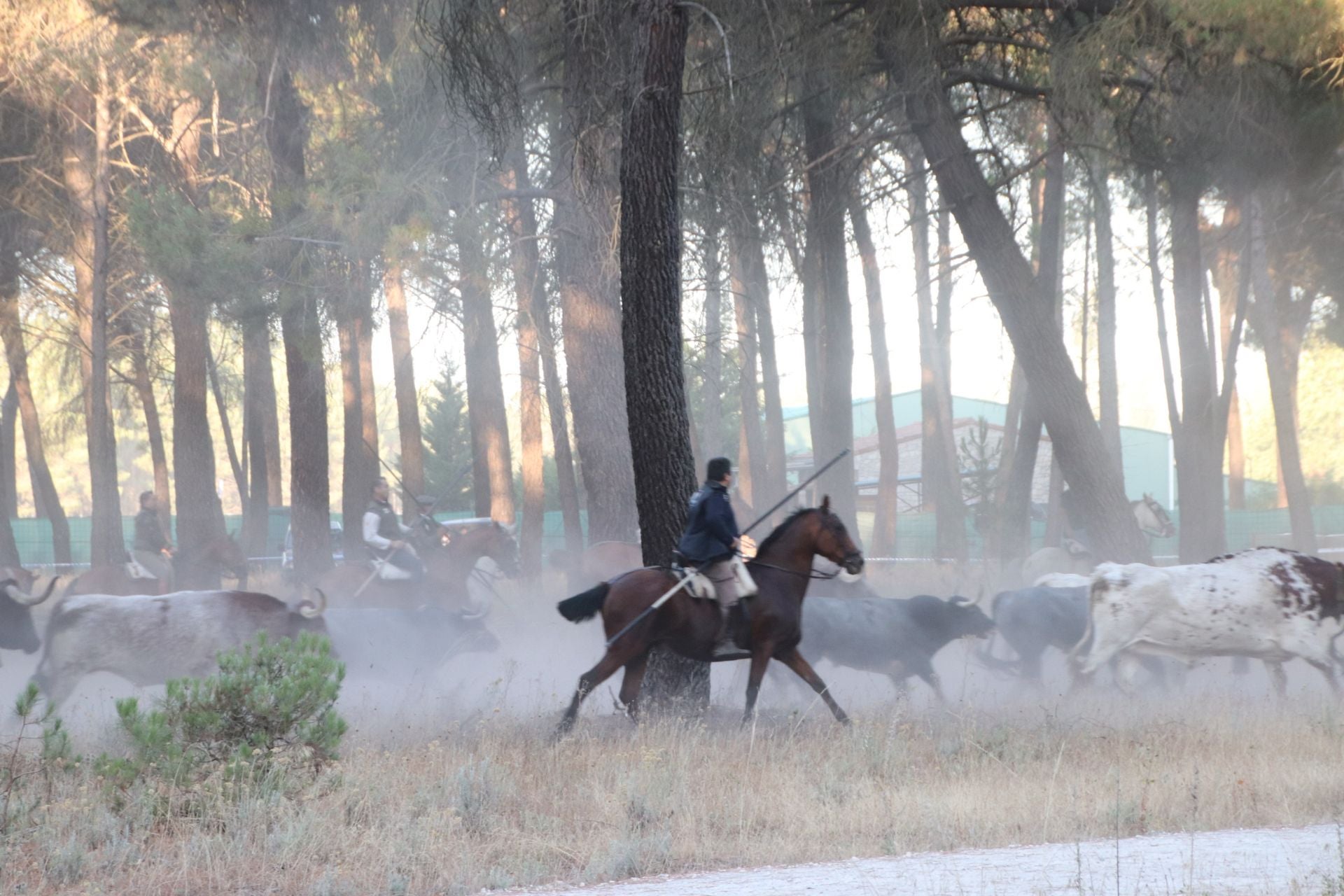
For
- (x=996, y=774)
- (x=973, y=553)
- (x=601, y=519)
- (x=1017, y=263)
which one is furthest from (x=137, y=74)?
(x=973, y=553)

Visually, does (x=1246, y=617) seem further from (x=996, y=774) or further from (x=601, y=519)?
(x=601, y=519)

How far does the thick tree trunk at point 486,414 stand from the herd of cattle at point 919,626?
8685 millimetres

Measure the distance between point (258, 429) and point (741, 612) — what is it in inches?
878

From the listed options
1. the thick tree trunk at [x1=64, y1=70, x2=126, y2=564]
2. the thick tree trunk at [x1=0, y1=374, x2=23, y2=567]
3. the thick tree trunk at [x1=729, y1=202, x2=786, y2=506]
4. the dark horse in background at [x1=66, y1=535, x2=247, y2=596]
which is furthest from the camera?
the thick tree trunk at [x1=0, y1=374, x2=23, y2=567]

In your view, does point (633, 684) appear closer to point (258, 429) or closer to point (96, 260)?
point (96, 260)

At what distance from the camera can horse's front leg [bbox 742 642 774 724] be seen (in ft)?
35.3

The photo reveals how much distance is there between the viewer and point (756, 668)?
35.7 feet

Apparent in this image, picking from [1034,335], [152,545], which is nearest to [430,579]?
[152,545]

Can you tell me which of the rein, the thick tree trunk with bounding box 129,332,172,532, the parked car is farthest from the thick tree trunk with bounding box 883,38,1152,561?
the thick tree trunk with bounding box 129,332,172,532

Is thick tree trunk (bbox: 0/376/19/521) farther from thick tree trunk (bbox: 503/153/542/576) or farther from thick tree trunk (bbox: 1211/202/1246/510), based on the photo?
thick tree trunk (bbox: 1211/202/1246/510)

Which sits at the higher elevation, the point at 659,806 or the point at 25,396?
the point at 25,396

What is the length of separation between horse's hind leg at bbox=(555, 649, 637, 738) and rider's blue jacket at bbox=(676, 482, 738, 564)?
0.96 meters

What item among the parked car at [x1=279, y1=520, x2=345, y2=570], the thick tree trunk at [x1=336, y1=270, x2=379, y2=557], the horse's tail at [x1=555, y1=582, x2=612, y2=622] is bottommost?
the parked car at [x1=279, y1=520, x2=345, y2=570]

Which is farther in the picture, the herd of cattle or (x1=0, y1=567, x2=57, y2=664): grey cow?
(x1=0, y1=567, x2=57, y2=664): grey cow
